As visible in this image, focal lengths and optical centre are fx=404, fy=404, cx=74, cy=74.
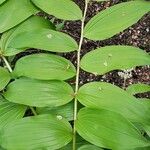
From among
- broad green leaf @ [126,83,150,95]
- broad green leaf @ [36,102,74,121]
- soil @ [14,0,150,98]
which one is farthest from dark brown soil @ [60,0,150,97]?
broad green leaf @ [36,102,74,121]

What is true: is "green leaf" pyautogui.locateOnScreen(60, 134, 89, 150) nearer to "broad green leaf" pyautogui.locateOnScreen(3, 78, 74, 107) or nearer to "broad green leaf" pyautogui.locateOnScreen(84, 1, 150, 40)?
"broad green leaf" pyautogui.locateOnScreen(3, 78, 74, 107)

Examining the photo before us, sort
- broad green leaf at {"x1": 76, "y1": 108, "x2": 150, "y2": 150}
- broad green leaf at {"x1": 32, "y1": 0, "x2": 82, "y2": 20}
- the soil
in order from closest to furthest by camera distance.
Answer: broad green leaf at {"x1": 76, "y1": 108, "x2": 150, "y2": 150}, broad green leaf at {"x1": 32, "y1": 0, "x2": 82, "y2": 20}, the soil

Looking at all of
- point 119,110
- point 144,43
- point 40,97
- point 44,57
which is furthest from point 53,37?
point 144,43

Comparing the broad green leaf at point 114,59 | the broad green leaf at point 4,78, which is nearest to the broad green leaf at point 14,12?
the broad green leaf at point 4,78

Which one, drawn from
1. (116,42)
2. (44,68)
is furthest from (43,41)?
(116,42)

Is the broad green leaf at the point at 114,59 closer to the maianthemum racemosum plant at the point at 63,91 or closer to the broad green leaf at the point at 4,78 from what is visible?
the maianthemum racemosum plant at the point at 63,91

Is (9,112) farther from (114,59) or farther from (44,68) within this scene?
(114,59)
